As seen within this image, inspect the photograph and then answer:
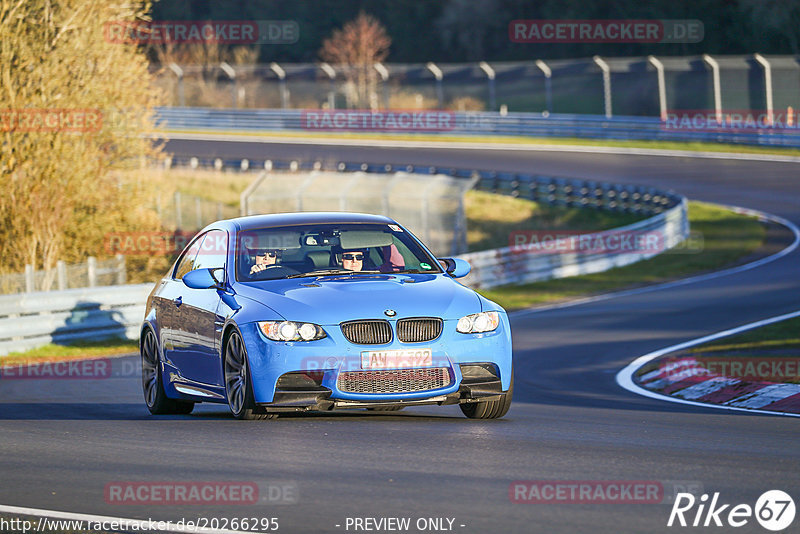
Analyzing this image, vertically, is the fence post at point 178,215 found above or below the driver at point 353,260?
below


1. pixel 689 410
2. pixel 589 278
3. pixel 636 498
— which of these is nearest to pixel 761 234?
pixel 589 278

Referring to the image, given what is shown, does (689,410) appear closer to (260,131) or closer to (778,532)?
(778,532)

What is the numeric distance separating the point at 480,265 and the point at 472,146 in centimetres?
2836

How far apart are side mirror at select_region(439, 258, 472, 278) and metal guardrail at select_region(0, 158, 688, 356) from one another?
9.82m

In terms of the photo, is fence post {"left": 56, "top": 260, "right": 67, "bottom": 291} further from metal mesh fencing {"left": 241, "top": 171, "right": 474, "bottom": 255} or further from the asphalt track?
metal mesh fencing {"left": 241, "top": 171, "right": 474, "bottom": 255}

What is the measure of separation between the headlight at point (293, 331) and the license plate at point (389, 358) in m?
0.34

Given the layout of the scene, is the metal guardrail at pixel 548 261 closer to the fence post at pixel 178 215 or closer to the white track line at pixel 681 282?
the white track line at pixel 681 282

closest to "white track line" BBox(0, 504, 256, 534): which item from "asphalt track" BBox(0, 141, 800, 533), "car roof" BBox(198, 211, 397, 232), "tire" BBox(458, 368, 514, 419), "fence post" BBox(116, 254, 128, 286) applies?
"asphalt track" BBox(0, 141, 800, 533)

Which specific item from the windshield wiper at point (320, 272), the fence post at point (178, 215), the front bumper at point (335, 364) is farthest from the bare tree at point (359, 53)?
the front bumper at point (335, 364)

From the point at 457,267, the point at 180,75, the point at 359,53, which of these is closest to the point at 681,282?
the point at 457,267

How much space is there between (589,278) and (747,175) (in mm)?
17000

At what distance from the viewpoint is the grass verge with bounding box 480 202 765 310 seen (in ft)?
86.9

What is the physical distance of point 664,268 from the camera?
2961cm

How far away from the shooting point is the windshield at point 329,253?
10039 mm
